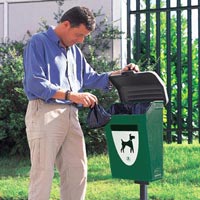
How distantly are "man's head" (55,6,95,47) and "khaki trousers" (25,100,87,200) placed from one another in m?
0.46

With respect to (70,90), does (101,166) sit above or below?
below

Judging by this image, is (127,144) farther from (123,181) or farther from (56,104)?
(123,181)

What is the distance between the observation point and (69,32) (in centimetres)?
383

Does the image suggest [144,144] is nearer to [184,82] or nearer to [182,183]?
[182,183]

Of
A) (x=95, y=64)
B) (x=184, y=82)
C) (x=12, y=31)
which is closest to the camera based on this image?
(x=95, y=64)

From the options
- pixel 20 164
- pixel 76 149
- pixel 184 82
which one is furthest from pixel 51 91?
pixel 184 82

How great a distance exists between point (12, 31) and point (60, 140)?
15.8ft

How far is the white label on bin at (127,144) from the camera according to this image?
3758mm

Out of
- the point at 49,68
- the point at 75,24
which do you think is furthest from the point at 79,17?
the point at 49,68

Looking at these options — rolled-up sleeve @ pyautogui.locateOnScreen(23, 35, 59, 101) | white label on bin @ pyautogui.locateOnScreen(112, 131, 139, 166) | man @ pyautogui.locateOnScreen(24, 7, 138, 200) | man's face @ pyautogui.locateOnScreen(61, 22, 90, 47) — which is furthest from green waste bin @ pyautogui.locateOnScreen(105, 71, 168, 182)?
rolled-up sleeve @ pyautogui.locateOnScreen(23, 35, 59, 101)

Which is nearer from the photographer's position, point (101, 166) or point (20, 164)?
point (101, 166)

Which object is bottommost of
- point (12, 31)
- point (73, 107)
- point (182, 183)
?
→ point (182, 183)

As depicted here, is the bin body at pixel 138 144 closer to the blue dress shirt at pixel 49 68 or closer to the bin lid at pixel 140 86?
the bin lid at pixel 140 86

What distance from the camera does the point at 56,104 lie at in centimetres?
381
